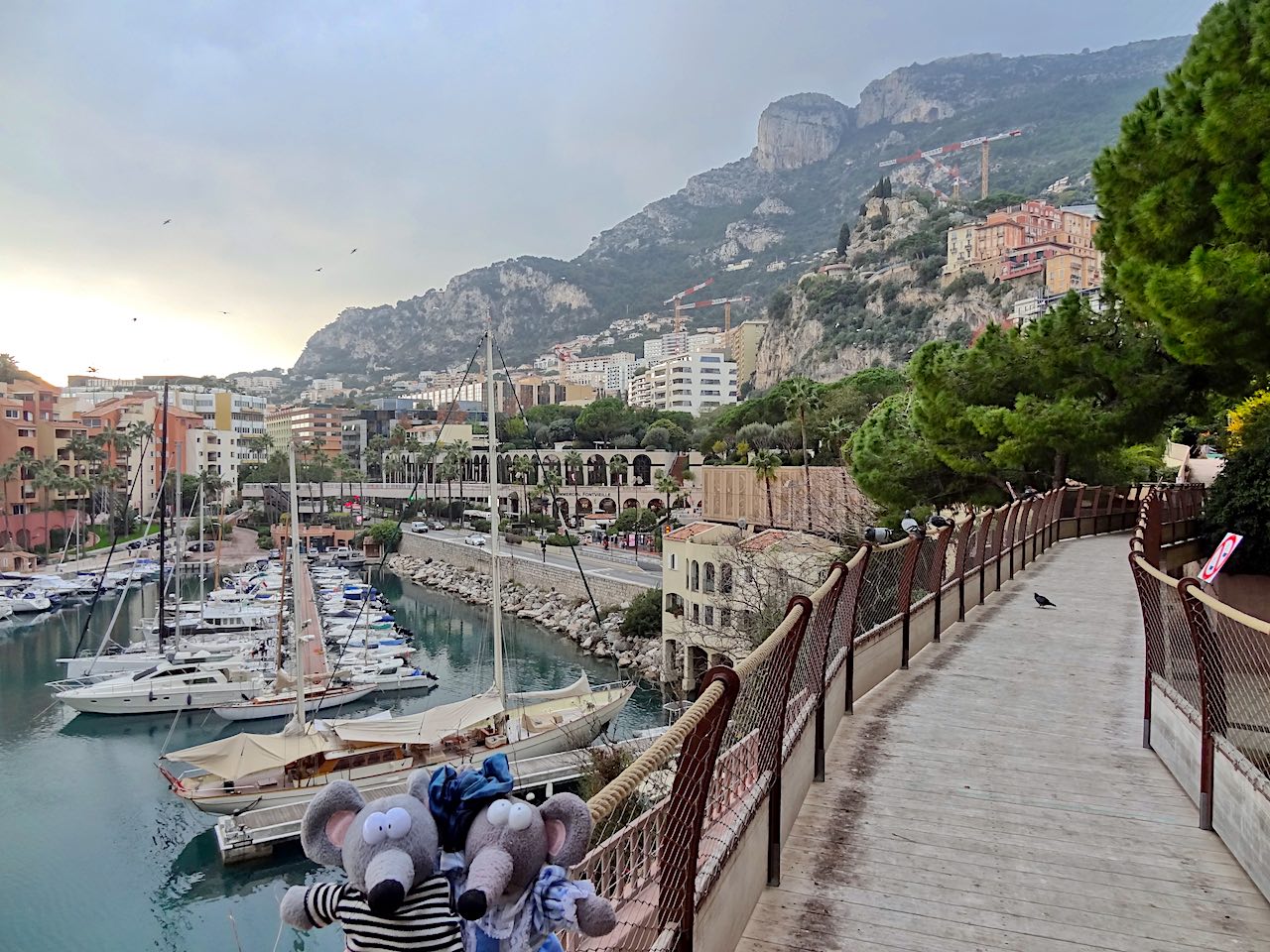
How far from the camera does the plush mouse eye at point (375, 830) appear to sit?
67.4 inches

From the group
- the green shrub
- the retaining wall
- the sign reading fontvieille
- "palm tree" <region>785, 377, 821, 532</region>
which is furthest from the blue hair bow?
the retaining wall

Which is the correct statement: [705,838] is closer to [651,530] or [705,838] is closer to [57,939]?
[57,939]

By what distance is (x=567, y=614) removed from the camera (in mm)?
36375

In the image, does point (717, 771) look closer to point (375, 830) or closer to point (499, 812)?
point (499, 812)

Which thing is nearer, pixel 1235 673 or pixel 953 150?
pixel 1235 673

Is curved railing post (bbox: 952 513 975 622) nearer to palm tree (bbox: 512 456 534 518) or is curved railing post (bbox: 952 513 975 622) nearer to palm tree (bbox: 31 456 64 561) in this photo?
palm tree (bbox: 512 456 534 518)

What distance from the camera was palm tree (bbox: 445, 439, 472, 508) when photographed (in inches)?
2719

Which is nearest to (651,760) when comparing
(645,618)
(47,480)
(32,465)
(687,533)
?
(687,533)

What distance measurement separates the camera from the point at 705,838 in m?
2.90

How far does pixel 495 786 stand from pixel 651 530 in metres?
47.3

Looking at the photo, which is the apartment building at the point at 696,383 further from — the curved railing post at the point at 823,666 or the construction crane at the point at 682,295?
the curved railing post at the point at 823,666

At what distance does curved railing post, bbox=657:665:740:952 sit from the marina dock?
42.7 feet

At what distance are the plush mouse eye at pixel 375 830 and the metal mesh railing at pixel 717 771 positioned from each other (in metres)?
0.46

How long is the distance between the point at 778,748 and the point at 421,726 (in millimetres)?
16419
